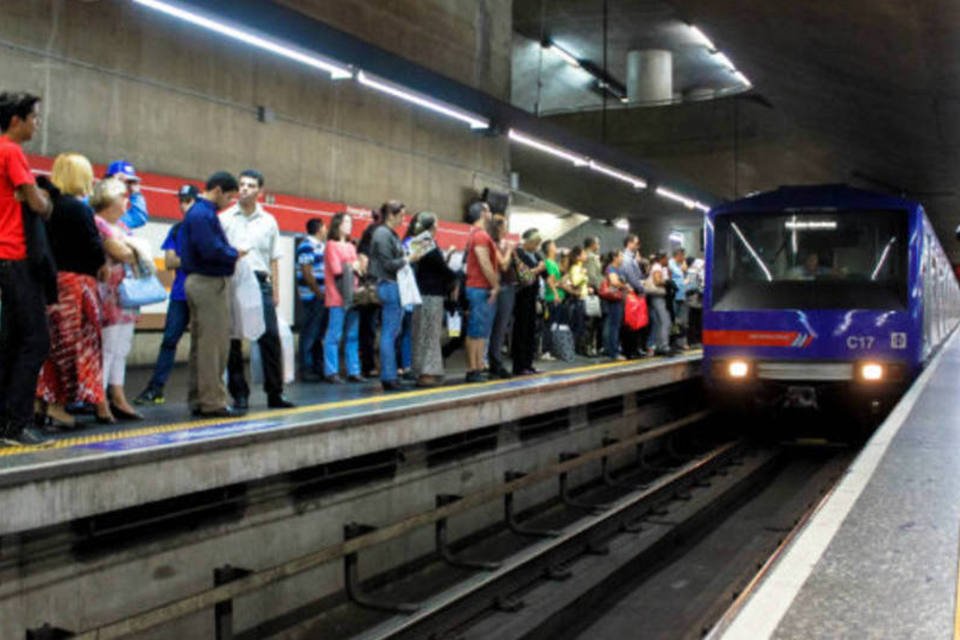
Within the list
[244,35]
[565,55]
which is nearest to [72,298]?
[244,35]

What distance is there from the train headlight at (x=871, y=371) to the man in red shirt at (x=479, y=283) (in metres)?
4.28

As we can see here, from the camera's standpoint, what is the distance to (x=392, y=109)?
45.3ft

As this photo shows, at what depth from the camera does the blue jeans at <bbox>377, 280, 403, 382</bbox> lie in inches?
334

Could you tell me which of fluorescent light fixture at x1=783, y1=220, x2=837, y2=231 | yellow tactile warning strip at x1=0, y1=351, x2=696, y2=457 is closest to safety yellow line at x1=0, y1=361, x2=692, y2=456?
yellow tactile warning strip at x1=0, y1=351, x2=696, y2=457

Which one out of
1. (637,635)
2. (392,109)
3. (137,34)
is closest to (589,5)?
(392,109)

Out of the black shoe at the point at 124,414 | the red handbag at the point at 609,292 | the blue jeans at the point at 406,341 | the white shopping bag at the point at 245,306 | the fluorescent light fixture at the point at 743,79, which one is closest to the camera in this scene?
the black shoe at the point at 124,414

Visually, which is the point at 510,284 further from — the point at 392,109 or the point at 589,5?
the point at 589,5

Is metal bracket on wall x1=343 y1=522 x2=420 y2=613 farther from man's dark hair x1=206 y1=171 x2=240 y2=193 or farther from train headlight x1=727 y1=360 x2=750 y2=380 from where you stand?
train headlight x1=727 y1=360 x2=750 y2=380

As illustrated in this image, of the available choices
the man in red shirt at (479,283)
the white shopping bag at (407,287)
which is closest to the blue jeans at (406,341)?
the man in red shirt at (479,283)

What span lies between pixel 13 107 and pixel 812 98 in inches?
750

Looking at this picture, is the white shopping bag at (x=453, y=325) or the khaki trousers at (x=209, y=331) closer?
the khaki trousers at (x=209, y=331)

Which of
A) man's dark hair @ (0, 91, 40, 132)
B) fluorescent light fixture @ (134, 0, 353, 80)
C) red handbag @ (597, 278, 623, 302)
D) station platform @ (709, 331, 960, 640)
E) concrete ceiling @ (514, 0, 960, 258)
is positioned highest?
concrete ceiling @ (514, 0, 960, 258)

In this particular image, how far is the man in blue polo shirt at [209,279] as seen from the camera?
6027 millimetres

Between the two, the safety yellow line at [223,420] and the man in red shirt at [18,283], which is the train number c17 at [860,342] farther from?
the man in red shirt at [18,283]
